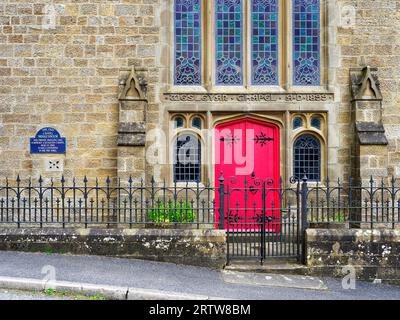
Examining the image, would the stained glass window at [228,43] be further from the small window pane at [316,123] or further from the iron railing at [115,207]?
the iron railing at [115,207]

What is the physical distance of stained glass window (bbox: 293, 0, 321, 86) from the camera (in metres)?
11.6

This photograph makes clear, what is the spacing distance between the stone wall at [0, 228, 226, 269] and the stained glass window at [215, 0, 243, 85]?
456 centimetres

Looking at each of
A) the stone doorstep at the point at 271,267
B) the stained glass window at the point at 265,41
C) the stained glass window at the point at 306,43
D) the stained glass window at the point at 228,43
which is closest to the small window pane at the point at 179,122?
the stained glass window at the point at 228,43

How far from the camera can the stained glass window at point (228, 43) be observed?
1157cm

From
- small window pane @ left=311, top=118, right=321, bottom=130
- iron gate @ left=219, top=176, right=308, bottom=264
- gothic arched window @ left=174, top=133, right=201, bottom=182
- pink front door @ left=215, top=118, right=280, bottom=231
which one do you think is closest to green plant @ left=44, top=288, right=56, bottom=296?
iron gate @ left=219, top=176, right=308, bottom=264

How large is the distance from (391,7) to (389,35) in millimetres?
649

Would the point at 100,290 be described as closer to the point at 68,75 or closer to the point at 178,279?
the point at 178,279

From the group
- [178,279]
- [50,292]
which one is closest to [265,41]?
[178,279]

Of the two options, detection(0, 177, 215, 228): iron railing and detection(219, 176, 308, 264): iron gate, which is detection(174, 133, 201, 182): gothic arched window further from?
detection(219, 176, 308, 264): iron gate

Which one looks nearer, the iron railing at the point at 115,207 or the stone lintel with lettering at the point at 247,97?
the iron railing at the point at 115,207

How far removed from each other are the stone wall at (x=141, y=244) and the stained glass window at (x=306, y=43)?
507 centimetres

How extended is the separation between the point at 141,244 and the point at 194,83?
15.3 ft

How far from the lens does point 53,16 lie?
11.2 metres

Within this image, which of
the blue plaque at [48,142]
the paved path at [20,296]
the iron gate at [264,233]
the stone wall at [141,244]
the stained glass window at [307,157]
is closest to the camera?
the paved path at [20,296]
